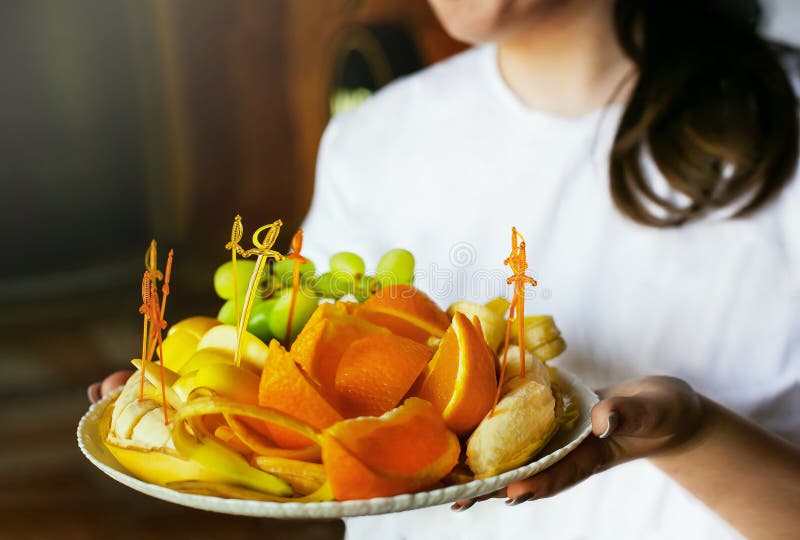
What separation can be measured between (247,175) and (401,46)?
1.32ft

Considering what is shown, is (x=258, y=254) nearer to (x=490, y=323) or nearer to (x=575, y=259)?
(x=490, y=323)

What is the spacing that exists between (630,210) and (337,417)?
1.63 feet

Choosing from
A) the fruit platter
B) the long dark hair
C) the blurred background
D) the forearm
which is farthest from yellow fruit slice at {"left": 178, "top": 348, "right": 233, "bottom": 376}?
the blurred background

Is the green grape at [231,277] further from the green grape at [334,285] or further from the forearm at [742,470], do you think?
the forearm at [742,470]

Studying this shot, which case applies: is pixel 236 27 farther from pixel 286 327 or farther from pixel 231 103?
pixel 286 327

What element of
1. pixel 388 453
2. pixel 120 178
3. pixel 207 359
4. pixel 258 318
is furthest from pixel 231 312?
pixel 120 178

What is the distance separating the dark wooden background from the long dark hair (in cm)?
78

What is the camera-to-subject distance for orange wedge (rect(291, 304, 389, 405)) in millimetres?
452

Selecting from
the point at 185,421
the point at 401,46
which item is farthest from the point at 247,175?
the point at 185,421

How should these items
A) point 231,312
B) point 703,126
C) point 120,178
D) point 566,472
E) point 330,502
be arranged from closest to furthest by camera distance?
point 330,502 → point 566,472 → point 231,312 → point 703,126 → point 120,178

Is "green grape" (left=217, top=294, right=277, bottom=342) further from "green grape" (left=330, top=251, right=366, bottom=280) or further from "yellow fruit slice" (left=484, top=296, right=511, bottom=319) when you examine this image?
"yellow fruit slice" (left=484, top=296, right=511, bottom=319)

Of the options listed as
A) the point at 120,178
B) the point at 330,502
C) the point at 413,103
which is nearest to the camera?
the point at 330,502

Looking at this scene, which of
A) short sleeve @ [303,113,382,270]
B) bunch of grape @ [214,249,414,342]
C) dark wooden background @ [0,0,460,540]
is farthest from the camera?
dark wooden background @ [0,0,460,540]

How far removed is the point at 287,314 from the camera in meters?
0.55
